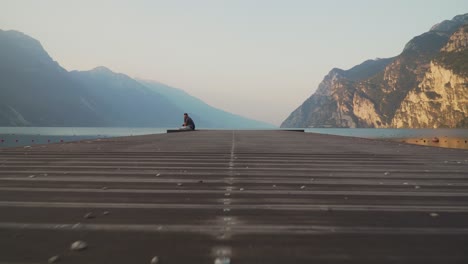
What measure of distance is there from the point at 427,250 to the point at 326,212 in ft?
3.80

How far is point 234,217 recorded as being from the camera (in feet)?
11.8

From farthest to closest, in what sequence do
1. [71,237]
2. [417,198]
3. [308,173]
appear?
1. [308,173]
2. [417,198]
3. [71,237]

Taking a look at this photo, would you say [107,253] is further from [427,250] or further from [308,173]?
[308,173]

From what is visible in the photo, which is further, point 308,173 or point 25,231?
point 308,173

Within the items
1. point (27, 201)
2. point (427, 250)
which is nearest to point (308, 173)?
point (427, 250)

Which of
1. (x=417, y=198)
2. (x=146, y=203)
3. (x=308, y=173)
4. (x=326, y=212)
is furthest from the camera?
(x=308, y=173)

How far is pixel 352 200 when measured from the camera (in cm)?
440

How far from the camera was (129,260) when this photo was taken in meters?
2.55

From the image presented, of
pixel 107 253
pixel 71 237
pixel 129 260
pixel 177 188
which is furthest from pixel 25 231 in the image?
pixel 177 188

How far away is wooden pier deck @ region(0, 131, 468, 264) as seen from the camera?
106 inches

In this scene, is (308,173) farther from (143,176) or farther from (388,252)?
(388,252)

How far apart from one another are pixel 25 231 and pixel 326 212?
285 centimetres

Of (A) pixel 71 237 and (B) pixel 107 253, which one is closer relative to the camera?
(B) pixel 107 253

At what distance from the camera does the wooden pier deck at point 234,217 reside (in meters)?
2.68
